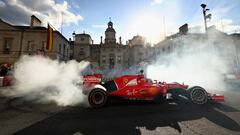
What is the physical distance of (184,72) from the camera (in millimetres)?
13188

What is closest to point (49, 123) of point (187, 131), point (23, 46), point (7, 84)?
point (187, 131)

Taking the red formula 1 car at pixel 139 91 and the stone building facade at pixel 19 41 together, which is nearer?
the red formula 1 car at pixel 139 91

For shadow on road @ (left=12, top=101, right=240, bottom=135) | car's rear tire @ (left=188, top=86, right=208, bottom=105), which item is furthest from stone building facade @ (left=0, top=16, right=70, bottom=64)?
car's rear tire @ (left=188, top=86, right=208, bottom=105)

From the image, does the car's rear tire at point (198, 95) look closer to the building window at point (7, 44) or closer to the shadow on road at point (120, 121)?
the shadow on road at point (120, 121)

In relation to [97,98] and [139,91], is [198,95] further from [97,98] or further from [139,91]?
[97,98]

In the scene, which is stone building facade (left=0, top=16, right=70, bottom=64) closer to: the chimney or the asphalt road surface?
the chimney

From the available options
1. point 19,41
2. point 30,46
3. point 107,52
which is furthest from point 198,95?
point 107,52

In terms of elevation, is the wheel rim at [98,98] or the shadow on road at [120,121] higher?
the wheel rim at [98,98]

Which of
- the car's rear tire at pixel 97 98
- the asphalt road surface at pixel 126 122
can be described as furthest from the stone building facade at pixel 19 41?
the asphalt road surface at pixel 126 122

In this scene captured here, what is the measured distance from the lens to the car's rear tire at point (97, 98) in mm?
5200

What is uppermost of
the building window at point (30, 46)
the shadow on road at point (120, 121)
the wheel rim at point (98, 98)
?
the building window at point (30, 46)

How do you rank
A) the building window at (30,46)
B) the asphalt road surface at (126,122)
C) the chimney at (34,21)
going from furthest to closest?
the chimney at (34,21) → the building window at (30,46) → the asphalt road surface at (126,122)

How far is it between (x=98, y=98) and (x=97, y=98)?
41 mm

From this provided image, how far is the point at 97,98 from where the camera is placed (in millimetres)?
5301
